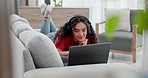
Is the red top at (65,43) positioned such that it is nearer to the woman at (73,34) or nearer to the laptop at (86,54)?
the woman at (73,34)

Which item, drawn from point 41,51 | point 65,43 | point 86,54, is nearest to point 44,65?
point 41,51

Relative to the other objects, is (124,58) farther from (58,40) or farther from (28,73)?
(28,73)

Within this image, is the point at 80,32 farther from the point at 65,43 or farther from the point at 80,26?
the point at 65,43

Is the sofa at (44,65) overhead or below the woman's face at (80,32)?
below

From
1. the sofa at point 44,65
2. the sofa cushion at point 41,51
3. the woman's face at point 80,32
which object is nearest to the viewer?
the sofa at point 44,65

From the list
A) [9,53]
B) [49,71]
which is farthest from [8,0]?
[49,71]

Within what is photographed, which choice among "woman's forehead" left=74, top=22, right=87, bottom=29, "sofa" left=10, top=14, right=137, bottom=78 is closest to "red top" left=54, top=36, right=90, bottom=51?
"woman's forehead" left=74, top=22, right=87, bottom=29

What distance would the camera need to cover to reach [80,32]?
245cm

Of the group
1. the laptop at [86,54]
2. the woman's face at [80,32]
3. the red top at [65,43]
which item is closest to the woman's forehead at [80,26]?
the woman's face at [80,32]

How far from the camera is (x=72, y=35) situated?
2502mm

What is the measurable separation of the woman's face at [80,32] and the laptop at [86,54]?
534mm

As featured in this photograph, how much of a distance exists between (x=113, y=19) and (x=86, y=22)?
2123 mm

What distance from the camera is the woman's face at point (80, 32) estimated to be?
244 cm

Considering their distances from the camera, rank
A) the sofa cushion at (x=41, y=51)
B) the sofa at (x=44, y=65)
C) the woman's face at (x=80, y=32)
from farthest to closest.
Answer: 1. the woman's face at (x=80, y=32)
2. the sofa cushion at (x=41, y=51)
3. the sofa at (x=44, y=65)
